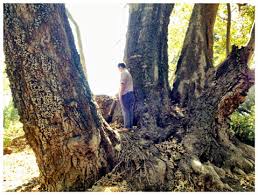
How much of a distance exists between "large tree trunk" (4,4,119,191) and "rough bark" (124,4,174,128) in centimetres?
202

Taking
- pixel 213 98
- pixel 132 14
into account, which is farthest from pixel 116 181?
pixel 132 14

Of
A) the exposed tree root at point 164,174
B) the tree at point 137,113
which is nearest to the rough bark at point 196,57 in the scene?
the tree at point 137,113

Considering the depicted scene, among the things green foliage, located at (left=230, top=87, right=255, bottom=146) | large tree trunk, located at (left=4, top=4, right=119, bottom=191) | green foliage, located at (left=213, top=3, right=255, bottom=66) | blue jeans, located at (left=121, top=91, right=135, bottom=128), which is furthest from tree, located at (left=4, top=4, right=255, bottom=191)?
green foliage, located at (left=213, top=3, right=255, bottom=66)

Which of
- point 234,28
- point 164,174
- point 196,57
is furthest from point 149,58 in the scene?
point 234,28

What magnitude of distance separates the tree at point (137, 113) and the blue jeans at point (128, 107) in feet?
0.50

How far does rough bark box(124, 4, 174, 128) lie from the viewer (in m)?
6.45

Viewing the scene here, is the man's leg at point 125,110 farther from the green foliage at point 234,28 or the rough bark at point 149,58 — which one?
the green foliage at point 234,28

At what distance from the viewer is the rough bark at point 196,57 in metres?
7.07

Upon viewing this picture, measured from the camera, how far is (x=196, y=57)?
24.5 ft

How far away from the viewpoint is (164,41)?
23.6 feet

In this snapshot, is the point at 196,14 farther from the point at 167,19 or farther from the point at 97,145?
the point at 97,145

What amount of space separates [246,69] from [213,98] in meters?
0.85

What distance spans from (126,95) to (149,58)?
39.2 inches

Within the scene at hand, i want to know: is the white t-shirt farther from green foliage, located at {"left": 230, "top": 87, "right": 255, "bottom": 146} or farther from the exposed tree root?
green foliage, located at {"left": 230, "top": 87, "right": 255, "bottom": 146}
